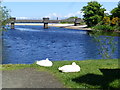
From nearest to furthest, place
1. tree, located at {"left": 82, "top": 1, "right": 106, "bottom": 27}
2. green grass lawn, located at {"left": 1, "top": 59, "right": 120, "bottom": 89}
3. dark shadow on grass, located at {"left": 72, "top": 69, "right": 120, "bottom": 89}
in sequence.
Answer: green grass lawn, located at {"left": 1, "top": 59, "right": 120, "bottom": 89} → dark shadow on grass, located at {"left": 72, "top": 69, "right": 120, "bottom": 89} → tree, located at {"left": 82, "top": 1, "right": 106, "bottom": 27}

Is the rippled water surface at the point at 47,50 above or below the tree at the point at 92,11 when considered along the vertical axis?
below

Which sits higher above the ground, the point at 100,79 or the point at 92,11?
the point at 92,11

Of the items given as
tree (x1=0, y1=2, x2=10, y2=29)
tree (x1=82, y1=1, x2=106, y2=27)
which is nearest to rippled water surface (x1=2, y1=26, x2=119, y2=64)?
tree (x1=0, y1=2, x2=10, y2=29)

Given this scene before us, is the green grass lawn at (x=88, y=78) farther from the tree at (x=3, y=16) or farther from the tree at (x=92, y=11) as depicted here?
the tree at (x=92, y=11)

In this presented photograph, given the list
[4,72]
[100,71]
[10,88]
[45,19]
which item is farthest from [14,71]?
[45,19]

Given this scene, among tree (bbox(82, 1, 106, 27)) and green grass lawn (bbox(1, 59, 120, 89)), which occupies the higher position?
tree (bbox(82, 1, 106, 27))

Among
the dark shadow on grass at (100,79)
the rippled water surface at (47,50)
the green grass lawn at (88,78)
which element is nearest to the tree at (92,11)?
the rippled water surface at (47,50)

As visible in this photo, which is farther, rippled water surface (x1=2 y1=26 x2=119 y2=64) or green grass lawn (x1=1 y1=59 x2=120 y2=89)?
rippled water surface (x1=2 y1=26 x2=119 y2=64)

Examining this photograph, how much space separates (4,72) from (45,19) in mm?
96411

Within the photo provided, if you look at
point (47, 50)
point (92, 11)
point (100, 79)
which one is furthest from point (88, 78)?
point (92, 11)

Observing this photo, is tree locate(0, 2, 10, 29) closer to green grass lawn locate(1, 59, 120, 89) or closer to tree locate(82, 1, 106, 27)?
green grass lawn locate(1, 59, 120, 89)

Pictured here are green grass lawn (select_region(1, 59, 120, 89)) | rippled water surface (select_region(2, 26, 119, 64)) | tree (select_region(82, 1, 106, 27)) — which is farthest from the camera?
tree (select_region(82, 1, 106, 27))

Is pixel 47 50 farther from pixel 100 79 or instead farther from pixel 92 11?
pixel 92 11

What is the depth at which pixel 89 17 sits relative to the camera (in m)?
94.2
